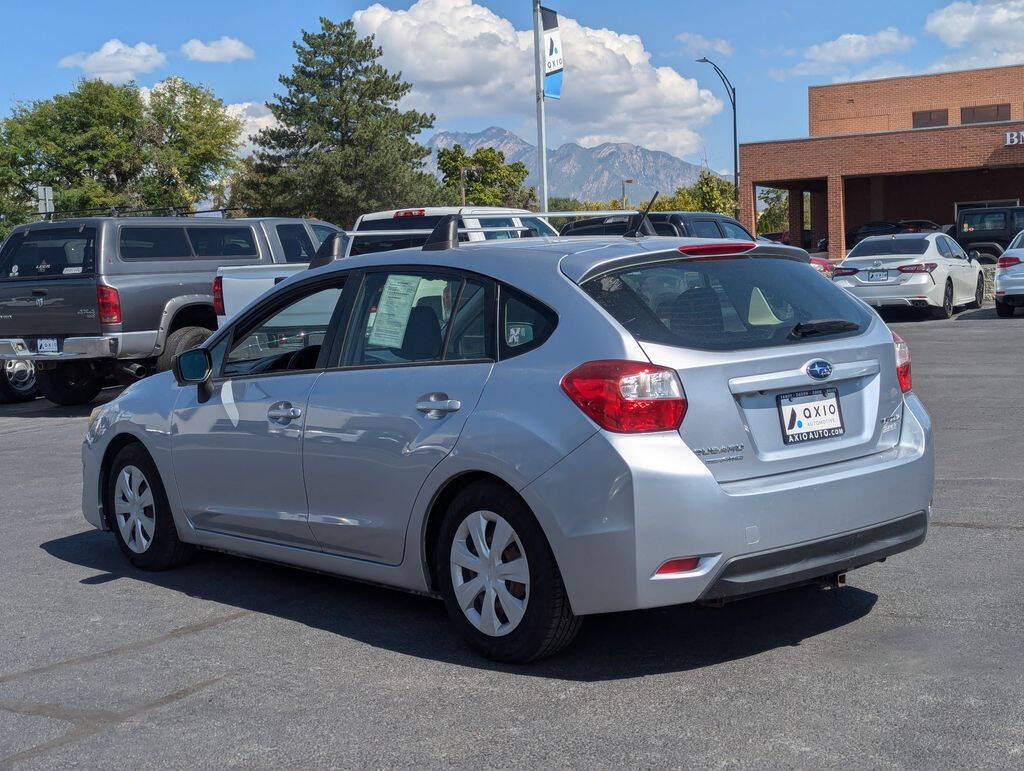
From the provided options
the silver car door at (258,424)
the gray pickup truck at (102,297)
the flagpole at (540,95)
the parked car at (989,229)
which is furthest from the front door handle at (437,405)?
the parked car at (989,229)

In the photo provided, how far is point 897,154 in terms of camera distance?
44625 mm

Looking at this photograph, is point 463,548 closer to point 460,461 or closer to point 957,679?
point 460,461

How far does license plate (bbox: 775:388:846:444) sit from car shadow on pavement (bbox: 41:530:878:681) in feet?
2.96

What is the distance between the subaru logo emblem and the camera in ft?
16.0

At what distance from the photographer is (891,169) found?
147 ft

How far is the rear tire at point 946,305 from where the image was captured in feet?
75.2

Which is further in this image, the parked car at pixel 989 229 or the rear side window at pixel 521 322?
the parked car at pixel 989 229

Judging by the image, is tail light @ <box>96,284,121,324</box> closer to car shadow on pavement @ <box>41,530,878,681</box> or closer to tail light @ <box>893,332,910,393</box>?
car shadow on pavement @ <box>41,530,878,681</box>

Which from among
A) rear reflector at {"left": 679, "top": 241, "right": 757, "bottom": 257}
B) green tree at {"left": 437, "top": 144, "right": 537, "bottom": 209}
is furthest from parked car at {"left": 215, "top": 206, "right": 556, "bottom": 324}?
green tree at {"left": 437, "top": 144, "right": 537, "bottom": 209}

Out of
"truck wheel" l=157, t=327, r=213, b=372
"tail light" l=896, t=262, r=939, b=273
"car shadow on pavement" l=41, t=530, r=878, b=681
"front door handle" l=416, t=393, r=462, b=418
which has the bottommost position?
"car shadow on pavement" l=41, t=530, r=878, b=681

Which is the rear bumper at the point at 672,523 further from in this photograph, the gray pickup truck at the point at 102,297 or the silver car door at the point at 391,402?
the gray pickup truck at the point at 102,297

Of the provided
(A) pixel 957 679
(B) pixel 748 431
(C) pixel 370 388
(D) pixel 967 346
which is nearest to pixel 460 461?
(C) pixel 370 388

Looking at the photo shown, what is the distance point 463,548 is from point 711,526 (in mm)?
1064

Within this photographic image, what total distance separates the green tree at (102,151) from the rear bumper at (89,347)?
58.9 meters
